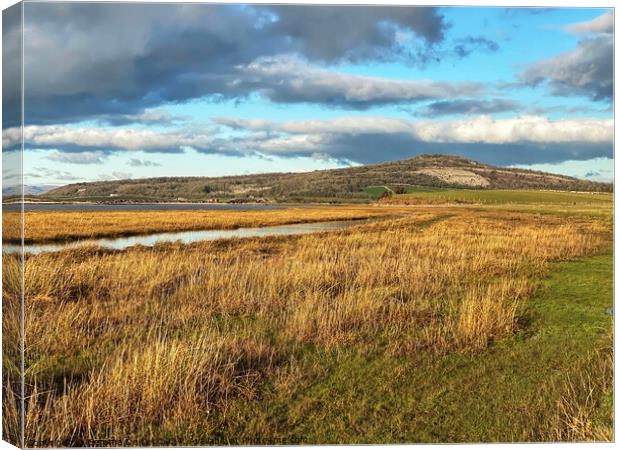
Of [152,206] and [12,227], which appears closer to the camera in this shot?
[12,227]

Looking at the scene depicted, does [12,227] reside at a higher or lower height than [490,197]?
lower

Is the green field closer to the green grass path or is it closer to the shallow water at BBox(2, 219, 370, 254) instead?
the shallow water at BBox(2, 219, 370, 254)

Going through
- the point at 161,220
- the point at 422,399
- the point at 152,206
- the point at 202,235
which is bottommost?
the point at 422,399

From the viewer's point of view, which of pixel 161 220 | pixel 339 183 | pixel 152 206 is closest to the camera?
pixel 152 206

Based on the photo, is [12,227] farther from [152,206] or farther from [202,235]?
[202,235]

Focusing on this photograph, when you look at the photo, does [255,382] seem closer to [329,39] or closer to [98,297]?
[98,297]

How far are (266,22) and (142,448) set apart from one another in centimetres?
469

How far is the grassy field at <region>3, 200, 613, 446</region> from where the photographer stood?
5312 millimetres

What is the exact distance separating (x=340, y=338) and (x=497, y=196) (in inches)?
118

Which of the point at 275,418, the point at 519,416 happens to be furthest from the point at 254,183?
the point at 519,416

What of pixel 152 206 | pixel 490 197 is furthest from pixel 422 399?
pixel 152 206

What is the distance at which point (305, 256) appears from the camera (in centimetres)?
884

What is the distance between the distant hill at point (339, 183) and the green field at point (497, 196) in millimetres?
116

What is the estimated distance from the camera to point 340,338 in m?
6.40
